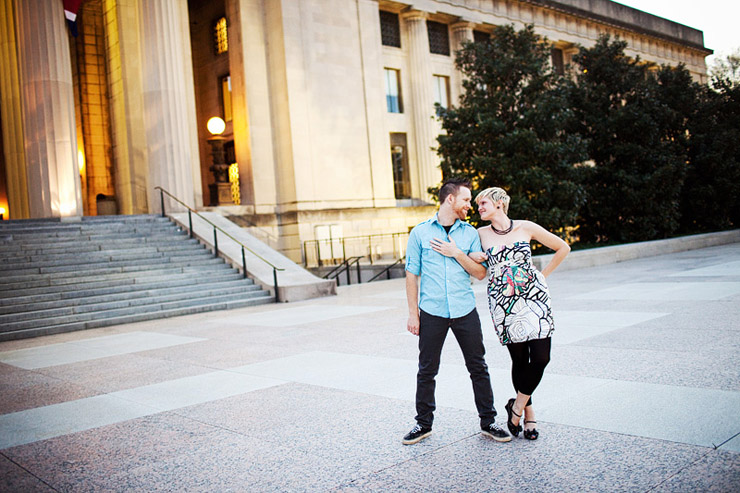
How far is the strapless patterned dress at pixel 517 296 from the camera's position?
162 inches

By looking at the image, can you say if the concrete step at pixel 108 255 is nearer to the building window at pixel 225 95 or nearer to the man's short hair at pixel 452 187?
the building window at pixel 225 95

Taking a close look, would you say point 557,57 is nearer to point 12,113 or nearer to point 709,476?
point 12,113

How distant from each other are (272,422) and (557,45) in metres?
40.1

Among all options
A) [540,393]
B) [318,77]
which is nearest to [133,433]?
[540,393]

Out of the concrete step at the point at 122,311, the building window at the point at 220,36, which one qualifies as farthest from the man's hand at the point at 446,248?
the building window at the point at 220,36

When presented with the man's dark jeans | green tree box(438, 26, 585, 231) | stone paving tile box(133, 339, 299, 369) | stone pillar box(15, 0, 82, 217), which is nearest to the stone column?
stone pillar box(15, 0, 82, 217)

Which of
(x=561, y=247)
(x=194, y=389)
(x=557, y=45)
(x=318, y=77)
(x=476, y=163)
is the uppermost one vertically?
(x=557, y=45)

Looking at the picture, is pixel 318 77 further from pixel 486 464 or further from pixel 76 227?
pixel 486 464

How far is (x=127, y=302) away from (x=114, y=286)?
1001 mm

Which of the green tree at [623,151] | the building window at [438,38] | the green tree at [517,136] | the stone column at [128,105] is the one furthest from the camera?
the building window at [438,38]

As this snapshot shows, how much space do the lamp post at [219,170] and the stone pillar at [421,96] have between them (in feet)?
33.0

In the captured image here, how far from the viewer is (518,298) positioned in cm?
421

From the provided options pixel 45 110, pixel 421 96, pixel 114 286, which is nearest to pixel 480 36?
pixel 421 96

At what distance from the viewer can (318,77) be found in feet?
91.8
